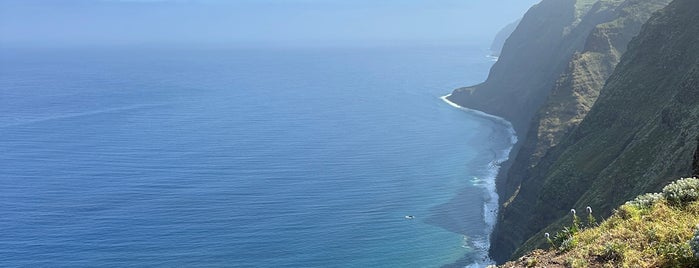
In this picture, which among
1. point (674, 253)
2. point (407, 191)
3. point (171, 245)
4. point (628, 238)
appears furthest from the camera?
point (407, 191)

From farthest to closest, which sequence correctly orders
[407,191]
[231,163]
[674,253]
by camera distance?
[231,163]
[407,191]
[674,253]

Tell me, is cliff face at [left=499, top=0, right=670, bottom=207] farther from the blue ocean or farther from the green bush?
the green bush

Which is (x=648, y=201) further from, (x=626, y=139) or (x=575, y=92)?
(x=575, y=92)

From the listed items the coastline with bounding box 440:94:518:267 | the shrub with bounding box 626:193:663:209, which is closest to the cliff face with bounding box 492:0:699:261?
the coastline with bounding box 440:94:518:267

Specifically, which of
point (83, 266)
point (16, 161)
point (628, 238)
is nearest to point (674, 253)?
point (628, 238)

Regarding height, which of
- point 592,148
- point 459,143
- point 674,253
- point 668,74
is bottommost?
point 459,143

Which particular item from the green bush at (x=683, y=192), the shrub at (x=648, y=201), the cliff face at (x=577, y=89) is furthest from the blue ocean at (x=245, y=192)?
the green bush at (x=683, y=192)

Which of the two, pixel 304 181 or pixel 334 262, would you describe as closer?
pixel 334 262

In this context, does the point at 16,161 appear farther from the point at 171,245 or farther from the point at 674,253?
the point at 674,253
